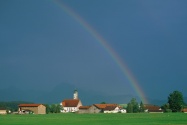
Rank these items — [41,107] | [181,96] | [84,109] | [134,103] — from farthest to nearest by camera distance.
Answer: [84,109], [41,107], [134,103], [181,96]

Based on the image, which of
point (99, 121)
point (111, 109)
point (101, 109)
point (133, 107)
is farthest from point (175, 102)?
point (99, 121)

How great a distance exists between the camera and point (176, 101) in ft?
475

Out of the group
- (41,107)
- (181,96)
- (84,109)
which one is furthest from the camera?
(84,109)

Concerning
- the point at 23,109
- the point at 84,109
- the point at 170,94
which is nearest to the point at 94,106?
the point at 84,109

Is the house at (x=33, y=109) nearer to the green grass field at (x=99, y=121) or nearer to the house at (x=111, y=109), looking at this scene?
the house at (x=111, y=109)

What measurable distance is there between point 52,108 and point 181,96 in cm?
5394

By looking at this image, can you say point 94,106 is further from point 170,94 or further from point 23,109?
point 170,94

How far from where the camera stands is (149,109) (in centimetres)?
19275

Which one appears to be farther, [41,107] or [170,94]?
[41,107]

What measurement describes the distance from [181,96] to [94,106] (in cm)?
5911

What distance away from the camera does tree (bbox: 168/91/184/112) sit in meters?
144

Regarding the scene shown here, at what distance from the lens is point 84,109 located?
198500mm

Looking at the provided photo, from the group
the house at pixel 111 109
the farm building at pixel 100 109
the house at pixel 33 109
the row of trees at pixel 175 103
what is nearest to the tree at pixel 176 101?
the row of trees at pixel 175 103

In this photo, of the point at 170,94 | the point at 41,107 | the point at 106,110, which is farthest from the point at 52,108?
the point at 170,94
